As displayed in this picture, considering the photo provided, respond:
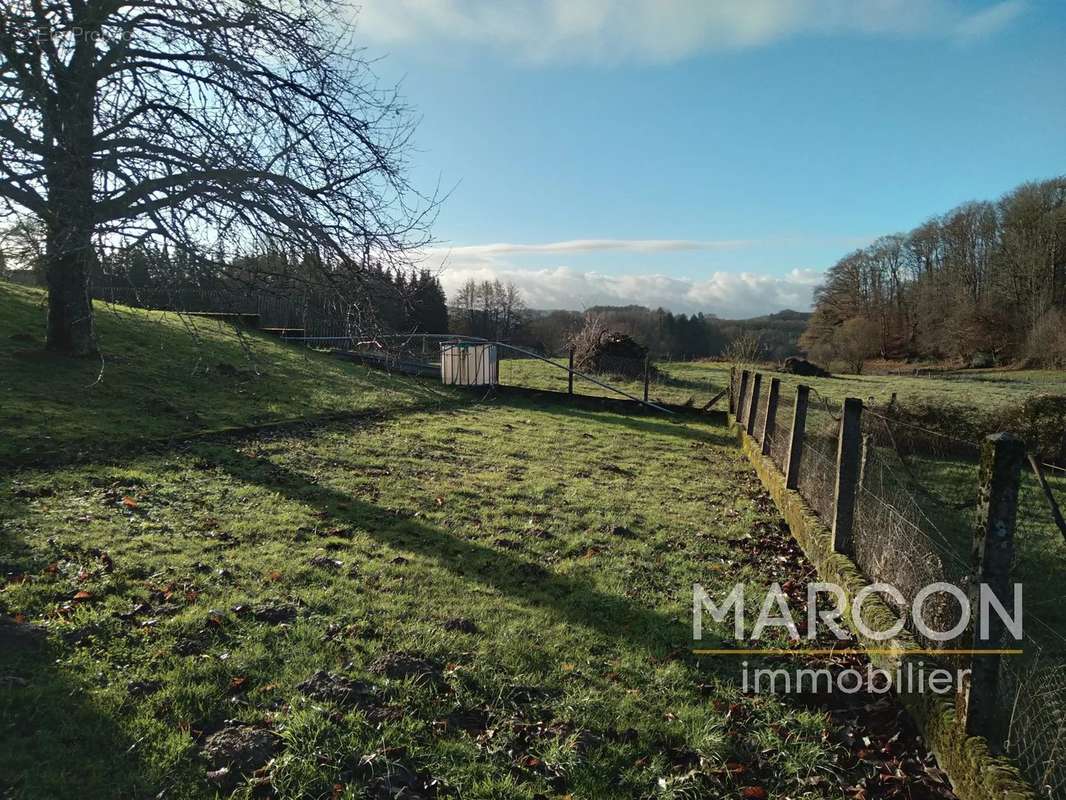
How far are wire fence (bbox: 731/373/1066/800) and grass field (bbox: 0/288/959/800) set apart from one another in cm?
64

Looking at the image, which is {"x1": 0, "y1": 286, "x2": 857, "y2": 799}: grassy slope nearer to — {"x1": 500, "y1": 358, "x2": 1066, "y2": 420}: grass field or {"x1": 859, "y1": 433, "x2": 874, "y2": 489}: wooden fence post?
{"x1": 859, "y1": 433, "x2": 874, "y2": 489}: wooden fence post

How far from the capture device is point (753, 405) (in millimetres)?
11734

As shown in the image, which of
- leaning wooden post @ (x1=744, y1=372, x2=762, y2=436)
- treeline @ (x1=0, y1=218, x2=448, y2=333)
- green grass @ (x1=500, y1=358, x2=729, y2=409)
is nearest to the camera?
treeline @ (x1=0, y1=218, x2=448, y2=333)

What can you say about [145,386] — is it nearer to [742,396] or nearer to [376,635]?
[376,635]

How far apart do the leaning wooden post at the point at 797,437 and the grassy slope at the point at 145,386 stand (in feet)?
14.0

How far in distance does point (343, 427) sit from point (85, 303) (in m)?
7.16

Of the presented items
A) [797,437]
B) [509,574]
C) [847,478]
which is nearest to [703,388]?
[797,437]

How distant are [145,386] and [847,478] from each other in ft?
41.5

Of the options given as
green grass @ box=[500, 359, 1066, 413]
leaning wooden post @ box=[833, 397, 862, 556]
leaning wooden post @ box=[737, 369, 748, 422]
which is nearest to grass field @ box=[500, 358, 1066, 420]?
green grass @ box=[500, 359, 1066, 413]

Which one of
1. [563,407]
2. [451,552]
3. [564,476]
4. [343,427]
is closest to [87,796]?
[451,552]

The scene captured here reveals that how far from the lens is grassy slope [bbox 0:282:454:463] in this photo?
851 cm

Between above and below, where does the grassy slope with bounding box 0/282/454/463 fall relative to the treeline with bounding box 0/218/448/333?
below

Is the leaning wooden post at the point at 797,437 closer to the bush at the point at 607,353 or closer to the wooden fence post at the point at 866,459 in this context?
the wooden fence post at the point at 866,459

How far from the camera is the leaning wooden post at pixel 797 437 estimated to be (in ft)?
22.4
